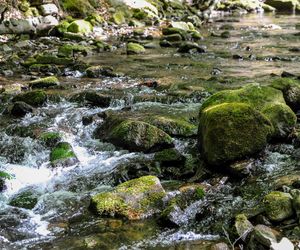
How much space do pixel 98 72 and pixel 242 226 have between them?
32.7 feet

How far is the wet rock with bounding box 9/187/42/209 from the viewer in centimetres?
681

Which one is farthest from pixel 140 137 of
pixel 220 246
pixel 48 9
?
pixel 48 9

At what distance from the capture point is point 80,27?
77.6ft

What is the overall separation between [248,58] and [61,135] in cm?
974

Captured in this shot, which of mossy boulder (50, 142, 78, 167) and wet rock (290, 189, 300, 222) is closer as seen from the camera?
wet rock (290, 189, 300, 222)

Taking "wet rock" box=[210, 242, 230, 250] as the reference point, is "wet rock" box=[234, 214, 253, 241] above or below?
above

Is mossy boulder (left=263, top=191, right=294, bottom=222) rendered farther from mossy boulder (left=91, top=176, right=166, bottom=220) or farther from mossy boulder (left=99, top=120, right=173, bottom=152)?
mossy boulder (left=99, top=120, right=173, bottom=152)

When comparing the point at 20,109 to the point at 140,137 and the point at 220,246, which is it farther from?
the point at 220,246

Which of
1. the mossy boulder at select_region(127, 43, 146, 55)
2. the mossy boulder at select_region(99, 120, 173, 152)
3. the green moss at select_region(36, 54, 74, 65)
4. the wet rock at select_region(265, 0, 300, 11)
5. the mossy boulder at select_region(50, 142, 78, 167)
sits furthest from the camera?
the wet rock at select_region(265, 0, 300, 11)

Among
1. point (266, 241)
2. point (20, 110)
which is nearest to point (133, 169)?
point (266, 241)

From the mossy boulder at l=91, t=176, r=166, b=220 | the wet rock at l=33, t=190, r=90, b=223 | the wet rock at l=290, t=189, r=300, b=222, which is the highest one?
the wet rock at l=290, t=189, r=300, b=222

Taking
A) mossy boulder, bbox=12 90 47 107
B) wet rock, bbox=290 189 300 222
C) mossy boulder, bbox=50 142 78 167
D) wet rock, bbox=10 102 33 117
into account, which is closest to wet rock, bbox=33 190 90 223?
mossy boulder, bbox=50 142 78 167

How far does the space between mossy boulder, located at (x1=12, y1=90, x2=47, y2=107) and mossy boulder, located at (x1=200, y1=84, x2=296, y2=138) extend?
434 cm

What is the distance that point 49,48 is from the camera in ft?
64.3
